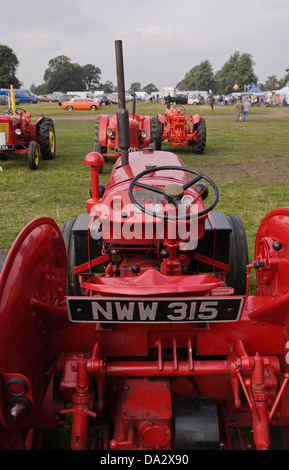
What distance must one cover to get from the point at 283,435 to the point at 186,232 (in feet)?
3.96

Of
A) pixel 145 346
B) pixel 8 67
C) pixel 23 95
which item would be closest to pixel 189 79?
pixel 8 67

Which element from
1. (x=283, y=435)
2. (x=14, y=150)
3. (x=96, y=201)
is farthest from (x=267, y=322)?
(x=14, y=150)

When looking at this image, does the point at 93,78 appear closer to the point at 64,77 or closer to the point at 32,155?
the point at 64,77

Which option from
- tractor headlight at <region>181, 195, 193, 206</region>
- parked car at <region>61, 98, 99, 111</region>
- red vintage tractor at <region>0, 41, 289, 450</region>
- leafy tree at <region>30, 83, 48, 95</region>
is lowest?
red vintage tractor at <region>0, 41, 289, 450</region>

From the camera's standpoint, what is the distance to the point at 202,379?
2.04m

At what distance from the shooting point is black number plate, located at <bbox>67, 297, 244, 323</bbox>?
68.4 inches

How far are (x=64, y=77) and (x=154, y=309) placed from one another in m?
76.2

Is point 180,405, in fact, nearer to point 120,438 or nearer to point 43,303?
point 120,438

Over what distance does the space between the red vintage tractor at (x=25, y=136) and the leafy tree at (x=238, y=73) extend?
205 feet

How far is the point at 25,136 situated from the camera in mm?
9805

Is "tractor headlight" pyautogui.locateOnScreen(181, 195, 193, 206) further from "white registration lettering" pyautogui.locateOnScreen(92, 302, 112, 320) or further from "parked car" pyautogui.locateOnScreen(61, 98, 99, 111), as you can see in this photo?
"parked car" pyautogui.locateOnScreen(61, 98, 99, 111)

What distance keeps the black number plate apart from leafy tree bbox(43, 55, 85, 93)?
7470 cm

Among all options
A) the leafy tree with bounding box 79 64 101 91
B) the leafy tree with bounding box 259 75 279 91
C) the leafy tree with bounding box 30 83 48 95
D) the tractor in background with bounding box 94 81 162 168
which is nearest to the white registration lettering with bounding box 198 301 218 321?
A: the tractor in background with bounding box 94 81 162 168

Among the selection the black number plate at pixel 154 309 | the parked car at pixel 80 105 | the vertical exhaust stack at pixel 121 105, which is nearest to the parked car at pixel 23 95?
the parked car at pixel 80 105
